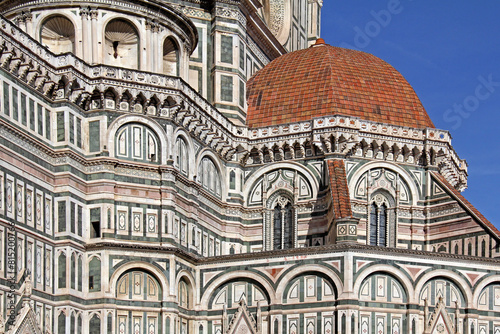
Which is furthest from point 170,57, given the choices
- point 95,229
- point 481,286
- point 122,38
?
point 481,286

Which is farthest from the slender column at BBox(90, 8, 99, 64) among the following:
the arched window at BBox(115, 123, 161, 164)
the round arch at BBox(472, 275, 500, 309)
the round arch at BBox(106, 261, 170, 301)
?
the round arch at BBox(472, 275, 500, 309)

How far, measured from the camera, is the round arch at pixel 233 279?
4078cm

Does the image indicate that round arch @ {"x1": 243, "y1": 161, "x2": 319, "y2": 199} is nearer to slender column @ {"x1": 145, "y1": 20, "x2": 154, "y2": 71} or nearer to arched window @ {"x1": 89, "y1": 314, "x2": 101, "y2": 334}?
slender column @ {"x1": 145, "y1": 20, "x2": 154, "y2": 71}

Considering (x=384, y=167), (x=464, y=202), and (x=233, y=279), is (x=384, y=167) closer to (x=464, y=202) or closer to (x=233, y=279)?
(x=464, y=202)

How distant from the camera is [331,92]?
47.2 m

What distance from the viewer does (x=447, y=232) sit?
45.6 meters

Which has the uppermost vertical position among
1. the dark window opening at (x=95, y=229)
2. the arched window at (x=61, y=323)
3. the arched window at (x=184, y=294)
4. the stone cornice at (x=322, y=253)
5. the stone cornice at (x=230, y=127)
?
the stone cornice at (x=230, y=127)

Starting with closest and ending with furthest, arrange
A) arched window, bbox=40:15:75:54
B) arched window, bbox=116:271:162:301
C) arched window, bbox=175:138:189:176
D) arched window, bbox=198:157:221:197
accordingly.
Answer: arched window, bbox=116:271:162:301 → arched window, bbox=40:15:75:54 → arched window, bbox=175:138:189:176 → arched window, bbox=198:157:221:197

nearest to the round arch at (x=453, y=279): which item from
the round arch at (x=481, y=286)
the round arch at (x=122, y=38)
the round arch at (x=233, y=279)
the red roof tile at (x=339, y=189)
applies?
the round arch at (x=481, y=286)

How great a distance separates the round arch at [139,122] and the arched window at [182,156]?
801mm

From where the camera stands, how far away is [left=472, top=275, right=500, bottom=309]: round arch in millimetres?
40897

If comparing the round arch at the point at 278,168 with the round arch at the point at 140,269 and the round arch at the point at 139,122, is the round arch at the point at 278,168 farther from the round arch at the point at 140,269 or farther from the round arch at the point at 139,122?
the round arch at the point at 140,269

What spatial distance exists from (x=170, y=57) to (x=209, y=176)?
182 inches

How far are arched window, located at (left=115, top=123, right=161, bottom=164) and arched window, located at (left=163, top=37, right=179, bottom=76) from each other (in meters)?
3.52
